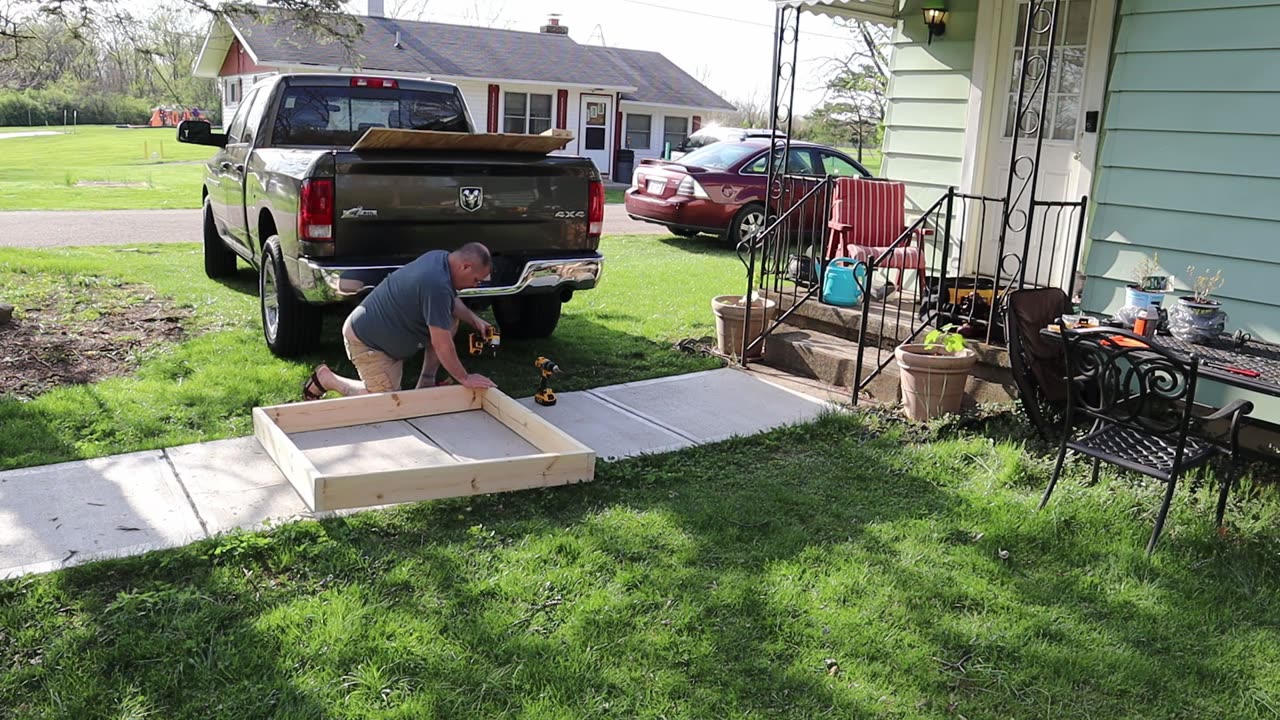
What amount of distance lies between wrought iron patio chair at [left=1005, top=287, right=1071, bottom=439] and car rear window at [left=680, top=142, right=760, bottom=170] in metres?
8.54

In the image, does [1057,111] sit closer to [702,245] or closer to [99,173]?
[702,245]

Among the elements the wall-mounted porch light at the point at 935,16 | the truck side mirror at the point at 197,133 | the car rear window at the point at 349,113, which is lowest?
the truck side mirror at the point at 197,133

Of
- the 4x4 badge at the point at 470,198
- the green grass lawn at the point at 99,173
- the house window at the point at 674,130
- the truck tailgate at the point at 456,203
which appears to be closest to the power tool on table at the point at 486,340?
the truck tailgate at the point at 456,203

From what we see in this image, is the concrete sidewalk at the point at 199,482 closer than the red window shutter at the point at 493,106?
Yes

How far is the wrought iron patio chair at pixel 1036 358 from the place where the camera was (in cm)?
498

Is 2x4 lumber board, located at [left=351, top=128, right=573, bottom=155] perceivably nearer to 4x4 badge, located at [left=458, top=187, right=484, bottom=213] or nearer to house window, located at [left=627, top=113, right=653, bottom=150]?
4x4 badge, located at [left=458, top=187, right=484, bottom=213]

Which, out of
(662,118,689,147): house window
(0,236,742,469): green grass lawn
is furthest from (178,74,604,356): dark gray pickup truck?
(662,118,689,147): house window

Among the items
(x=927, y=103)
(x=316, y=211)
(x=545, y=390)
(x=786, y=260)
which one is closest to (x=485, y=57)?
(x=927, y=103)

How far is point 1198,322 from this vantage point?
16.7 ft

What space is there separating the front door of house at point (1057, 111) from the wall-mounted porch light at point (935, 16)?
0.50 meters

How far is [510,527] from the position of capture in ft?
13.5

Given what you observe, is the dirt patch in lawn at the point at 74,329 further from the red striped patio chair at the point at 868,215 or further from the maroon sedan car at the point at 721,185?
the maroon sedan car at the point at 721,185

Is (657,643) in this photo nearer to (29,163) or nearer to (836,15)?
(836,15)

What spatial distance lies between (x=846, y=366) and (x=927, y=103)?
2870 millimetres
